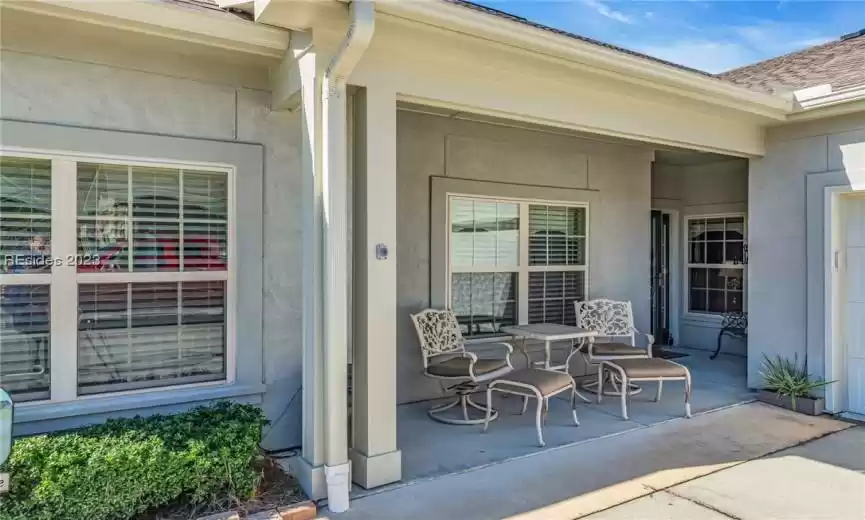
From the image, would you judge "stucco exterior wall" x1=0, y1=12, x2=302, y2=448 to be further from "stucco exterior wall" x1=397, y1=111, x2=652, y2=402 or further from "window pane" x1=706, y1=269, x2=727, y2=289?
"window pane" x1=706, y1=269, x2=727, y2=289

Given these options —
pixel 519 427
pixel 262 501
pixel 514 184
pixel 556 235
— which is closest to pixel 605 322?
pixel 556 235

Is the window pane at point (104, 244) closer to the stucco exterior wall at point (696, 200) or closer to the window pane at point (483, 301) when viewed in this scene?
the window pane at point (483, 301)

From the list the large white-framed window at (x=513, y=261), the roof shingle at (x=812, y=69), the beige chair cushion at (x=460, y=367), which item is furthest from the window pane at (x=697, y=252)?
the beige chair cushion at (x=460, y=367)

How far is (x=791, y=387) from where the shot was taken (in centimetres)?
585

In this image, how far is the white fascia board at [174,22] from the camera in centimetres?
320

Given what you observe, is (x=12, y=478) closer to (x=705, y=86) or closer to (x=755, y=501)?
(x=755, y=501)

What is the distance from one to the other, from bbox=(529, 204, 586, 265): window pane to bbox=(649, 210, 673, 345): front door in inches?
103

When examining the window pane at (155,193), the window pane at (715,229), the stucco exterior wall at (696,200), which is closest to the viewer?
the window pane at (155,193)

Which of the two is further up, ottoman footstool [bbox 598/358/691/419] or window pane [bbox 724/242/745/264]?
window pane [bbox 724/242/745/264]

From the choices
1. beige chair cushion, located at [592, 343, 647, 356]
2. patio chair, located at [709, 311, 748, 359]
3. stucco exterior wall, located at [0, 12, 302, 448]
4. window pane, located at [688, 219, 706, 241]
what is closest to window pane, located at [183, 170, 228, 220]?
stucco exterior wall, located at [0, 12, 302, 448]

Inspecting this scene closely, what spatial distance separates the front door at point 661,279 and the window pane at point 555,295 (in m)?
2.66

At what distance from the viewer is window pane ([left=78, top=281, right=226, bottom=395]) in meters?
3.85

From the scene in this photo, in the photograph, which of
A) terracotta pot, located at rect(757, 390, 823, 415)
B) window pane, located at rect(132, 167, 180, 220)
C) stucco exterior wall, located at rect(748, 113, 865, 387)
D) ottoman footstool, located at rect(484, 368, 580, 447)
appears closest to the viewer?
window pane, located at rect(132, 167, 180, 220)

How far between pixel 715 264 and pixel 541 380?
5.59m
